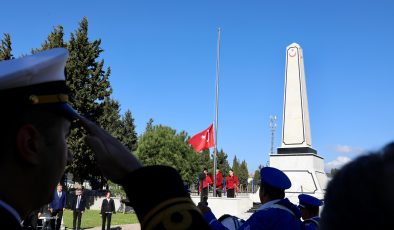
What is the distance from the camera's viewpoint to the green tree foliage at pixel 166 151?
54375mm

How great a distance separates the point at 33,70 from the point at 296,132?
24769 millimetres

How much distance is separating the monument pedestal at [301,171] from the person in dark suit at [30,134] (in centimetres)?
2339

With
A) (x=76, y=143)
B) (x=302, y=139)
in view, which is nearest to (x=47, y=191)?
(x=302, y=139)

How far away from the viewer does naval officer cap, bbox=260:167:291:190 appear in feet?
15.4

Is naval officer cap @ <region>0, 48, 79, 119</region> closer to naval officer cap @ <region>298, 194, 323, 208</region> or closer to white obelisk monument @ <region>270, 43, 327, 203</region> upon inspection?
naval officer cap @ <region>298, 194, 323, 208</region>

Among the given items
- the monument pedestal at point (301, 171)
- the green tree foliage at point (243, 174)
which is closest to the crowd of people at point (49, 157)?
the monument pedestal at point (301, 171)

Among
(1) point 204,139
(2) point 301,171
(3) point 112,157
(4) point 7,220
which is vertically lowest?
(4) point 7,220

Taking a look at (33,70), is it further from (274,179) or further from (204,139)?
(204,139)

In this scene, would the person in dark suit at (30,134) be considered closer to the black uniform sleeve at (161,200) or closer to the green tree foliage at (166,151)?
the black uniform sleeve at (161,200)

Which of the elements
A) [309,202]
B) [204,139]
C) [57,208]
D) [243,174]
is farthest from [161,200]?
[243,174]

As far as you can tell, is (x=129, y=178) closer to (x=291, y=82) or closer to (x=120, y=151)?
(x=120, y=151)

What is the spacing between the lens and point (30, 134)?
1307mm

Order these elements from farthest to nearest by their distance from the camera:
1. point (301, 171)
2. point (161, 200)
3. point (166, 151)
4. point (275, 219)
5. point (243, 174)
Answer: point (243, 174), point (166, 151), point (301, 171), point (275, 219), point (161, 200)

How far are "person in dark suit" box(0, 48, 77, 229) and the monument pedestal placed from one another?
76.7 ft
